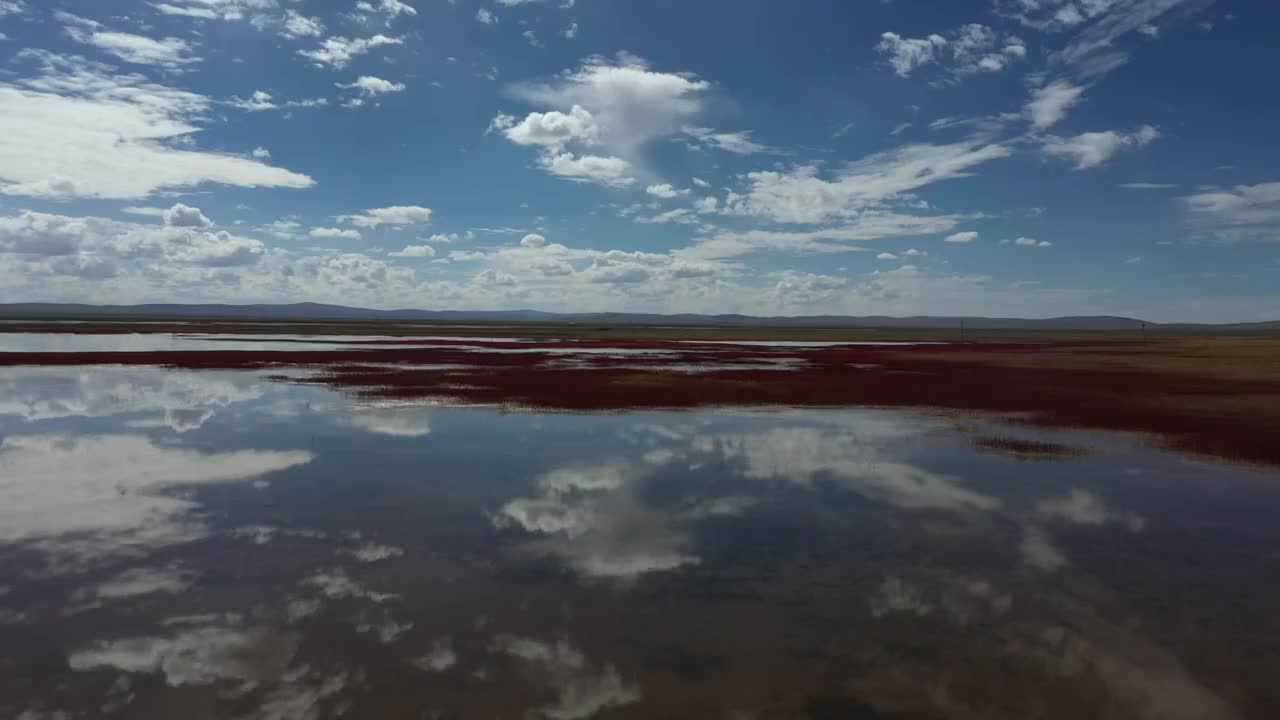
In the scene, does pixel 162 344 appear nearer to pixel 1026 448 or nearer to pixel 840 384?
pixel 840 384

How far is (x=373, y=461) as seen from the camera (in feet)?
60.7

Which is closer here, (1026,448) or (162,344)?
(1026,448)

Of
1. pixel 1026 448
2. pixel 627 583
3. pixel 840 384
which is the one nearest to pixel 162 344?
pixel 840 384

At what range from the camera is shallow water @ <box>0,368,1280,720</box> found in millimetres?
7316

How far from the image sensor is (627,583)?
10258mm

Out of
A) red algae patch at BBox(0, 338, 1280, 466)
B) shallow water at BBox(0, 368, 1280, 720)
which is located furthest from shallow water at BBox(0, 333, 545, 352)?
shallow water at BBox(0, 368, 1280, 720)

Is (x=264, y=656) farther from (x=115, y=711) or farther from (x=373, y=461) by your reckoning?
(x=373, y=461)

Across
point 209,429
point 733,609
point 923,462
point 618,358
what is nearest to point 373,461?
point 209,429

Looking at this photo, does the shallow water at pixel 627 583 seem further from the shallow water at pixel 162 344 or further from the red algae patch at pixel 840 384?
the shallow water at pixel 162 344

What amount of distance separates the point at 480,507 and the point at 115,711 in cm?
757

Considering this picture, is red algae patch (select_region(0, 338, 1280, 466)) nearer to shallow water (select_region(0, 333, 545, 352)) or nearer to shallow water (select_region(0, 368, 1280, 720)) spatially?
shallow water (select_region(0, 333, 545, 352))

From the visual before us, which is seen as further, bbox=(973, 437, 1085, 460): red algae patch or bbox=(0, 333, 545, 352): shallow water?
bbox=(0, 333, 545, 352): shallow water

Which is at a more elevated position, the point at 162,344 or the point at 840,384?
the point at 840,384

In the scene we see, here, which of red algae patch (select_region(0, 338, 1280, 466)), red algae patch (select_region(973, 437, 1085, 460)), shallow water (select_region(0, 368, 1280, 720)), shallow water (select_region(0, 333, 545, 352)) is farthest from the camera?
shallow water (select_region(0, 333, 545, 352))
